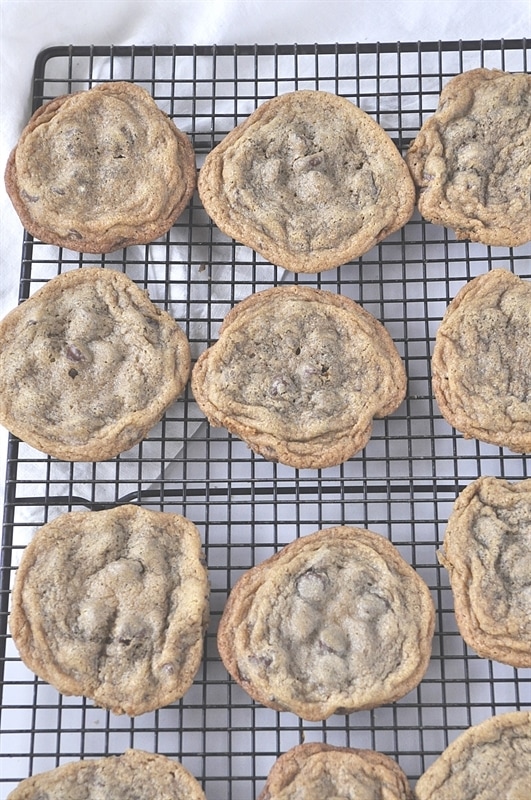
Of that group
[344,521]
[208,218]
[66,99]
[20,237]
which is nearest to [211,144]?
[208,218]

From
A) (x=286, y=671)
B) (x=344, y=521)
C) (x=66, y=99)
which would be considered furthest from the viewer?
(x=66, y=99)

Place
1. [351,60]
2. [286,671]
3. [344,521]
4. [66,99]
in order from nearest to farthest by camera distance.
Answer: [286,671], [344,521], [66,99], [351,60]

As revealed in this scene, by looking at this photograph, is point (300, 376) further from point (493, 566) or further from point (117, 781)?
point (117, 781)

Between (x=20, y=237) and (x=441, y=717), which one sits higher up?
(x=20, y=237)

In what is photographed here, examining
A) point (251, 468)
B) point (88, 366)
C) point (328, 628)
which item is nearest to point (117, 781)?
point (328, 628)

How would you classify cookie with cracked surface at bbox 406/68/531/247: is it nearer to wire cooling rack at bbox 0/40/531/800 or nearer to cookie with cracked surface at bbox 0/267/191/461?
wire cooling rack at bbox 0/40/531/800

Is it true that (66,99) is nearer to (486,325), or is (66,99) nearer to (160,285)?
(160,285)

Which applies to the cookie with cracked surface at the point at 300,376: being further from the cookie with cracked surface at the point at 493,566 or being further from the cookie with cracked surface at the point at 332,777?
the cookie with cracked surface at the point at 332,777
